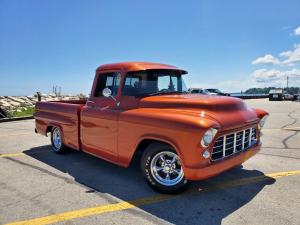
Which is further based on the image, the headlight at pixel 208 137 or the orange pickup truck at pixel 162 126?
the orange pickup truck at pixel 162 126

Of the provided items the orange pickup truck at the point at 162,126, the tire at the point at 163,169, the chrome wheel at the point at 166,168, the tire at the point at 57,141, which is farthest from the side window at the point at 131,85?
the tire at the point at 57,141

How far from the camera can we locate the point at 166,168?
445 centimetres

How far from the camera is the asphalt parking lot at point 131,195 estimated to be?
3699 mm

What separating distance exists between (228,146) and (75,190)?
2.50 metres

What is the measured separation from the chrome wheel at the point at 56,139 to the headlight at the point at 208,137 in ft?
13.8

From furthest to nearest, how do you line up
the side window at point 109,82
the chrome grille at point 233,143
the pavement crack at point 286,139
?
the pavement crack at point 286,139
the side window at point 109,82
the chrome grille at point 233,143

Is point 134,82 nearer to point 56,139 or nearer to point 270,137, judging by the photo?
point 56,139

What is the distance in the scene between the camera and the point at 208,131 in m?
3.84

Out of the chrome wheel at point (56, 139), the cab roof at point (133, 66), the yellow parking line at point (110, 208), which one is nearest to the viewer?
the yellow parking line at point (110, 208)

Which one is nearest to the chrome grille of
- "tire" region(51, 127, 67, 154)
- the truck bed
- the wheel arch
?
the wheel arch

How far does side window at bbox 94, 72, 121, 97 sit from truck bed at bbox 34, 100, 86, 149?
596 mm

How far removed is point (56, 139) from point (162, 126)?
3.95 m

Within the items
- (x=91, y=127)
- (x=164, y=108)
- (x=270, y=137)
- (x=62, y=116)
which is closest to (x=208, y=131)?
(x=164, y=108)

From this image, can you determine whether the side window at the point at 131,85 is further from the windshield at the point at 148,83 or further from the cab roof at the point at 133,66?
the cab roof at the point at 133,66
